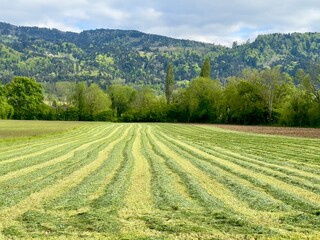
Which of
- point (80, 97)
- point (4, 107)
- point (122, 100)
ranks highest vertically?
point (80, 97)

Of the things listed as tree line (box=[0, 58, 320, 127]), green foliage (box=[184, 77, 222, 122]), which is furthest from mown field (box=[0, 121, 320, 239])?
green foliage (box=[184, 77, 222, 122])

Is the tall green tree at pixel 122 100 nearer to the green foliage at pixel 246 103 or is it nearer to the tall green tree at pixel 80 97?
the tall green tree at pixel 80 97

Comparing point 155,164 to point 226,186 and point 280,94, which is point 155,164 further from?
point 280,94

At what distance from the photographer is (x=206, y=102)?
11919 cm

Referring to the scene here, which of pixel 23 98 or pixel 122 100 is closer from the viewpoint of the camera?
pixel 23 98

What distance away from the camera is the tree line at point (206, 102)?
81.8 m

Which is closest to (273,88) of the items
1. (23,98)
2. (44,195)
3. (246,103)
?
(246,103)

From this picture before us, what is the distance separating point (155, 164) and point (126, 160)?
2.67 m

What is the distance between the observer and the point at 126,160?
24.0 meters

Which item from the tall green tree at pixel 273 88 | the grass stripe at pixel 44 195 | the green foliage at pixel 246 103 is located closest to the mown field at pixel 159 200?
the grass stripe at pixel 44 195

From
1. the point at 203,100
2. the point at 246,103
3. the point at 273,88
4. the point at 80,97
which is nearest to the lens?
the point at 273,88

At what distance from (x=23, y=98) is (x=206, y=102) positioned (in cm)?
6722

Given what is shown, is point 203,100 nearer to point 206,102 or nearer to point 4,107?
point 206,102

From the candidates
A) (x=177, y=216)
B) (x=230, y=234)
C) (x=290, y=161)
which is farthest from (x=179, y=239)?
(x=290, y=161)
